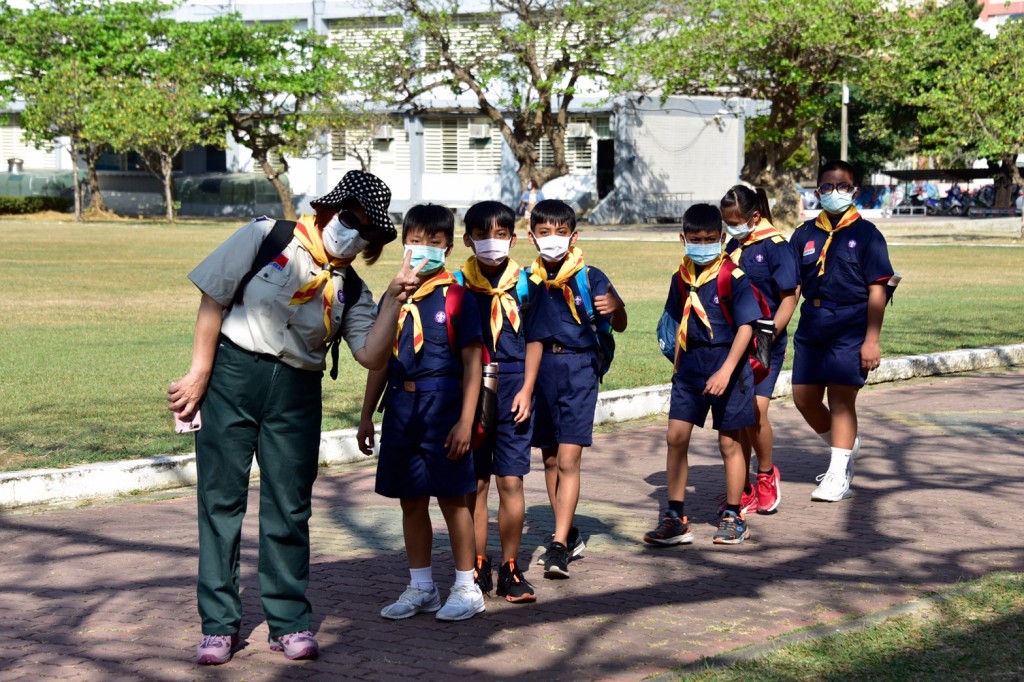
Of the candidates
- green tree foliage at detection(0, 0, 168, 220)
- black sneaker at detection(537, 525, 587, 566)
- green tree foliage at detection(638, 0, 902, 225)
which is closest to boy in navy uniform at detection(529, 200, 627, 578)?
black sneaker at detection(537, 525, 587, 566)

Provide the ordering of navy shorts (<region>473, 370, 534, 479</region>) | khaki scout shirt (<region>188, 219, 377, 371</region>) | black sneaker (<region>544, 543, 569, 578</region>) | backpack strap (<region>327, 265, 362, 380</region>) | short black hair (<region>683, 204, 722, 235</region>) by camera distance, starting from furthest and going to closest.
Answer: short black hair (<region>683, 204, 722, 235</region>) < black sneaker (<region>544, 543, 569, 578</region>) < navy shorts (<region>473, 370, 534, 479</region>) < backpack strap (<region>327, 265, 362, 380</region>) < khaki scout shirt (<region>188, 219, 377, 371</region>)

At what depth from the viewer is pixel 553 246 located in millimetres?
6199

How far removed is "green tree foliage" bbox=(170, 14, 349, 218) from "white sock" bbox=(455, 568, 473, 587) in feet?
159

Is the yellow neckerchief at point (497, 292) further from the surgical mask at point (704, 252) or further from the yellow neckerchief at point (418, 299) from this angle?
the surgical mask at point (704, 252)

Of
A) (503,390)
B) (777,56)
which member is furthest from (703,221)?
(777,56)

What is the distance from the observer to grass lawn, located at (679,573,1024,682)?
4551 mm

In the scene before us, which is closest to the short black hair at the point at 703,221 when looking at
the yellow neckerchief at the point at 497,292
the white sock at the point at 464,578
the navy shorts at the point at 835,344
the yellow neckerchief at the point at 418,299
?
the yellow neckerchief at the point at 497,292

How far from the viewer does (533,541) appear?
22.7 ft

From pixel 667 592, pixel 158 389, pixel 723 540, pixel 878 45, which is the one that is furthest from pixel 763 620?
pixel 878 45

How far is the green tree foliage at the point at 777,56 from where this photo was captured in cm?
3469

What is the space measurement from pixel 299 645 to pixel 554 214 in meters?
2.36

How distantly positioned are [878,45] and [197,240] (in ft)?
64.2

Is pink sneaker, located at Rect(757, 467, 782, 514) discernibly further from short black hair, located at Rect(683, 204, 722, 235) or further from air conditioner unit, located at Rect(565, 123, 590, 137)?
air conditioner unit, located at Rect(565, 123, 590, 137)

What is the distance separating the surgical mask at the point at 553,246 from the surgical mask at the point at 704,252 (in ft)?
2.65
